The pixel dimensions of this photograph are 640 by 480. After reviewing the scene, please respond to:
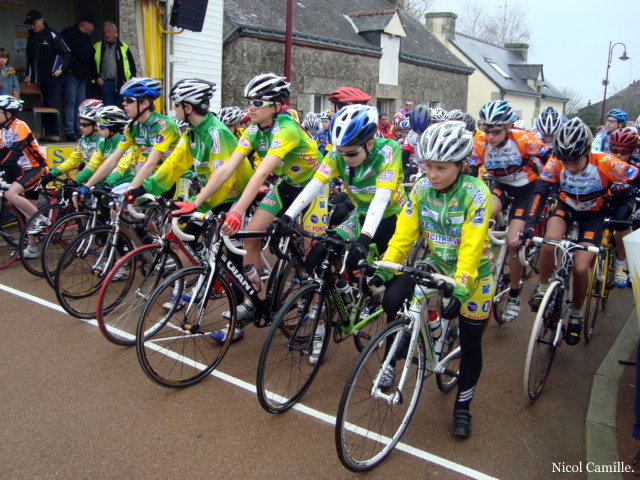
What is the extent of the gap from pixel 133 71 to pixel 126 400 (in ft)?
26.6

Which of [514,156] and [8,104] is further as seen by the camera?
[8,104]

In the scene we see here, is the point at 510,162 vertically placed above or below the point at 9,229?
above

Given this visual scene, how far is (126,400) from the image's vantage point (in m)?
4.00

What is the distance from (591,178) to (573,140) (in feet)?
1.69

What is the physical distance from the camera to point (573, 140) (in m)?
4.79

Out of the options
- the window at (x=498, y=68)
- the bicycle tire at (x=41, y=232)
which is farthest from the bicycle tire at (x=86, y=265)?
the window at (x=498, y=68)

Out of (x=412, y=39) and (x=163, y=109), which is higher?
(x=412, y=39)

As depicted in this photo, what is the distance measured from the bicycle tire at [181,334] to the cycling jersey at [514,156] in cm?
336

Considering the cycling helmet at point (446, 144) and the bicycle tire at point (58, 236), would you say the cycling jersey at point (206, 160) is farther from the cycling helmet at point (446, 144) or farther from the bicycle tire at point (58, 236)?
the cycling helmet at point (446, 144)

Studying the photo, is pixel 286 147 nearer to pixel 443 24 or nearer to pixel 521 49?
pixel 443 24

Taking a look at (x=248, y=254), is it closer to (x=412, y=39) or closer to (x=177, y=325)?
(x=177, y=325)

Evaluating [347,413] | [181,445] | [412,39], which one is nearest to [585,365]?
[347,413]

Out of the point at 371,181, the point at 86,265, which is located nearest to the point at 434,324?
the point at 371,181

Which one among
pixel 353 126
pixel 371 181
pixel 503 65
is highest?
pixel 503 65
